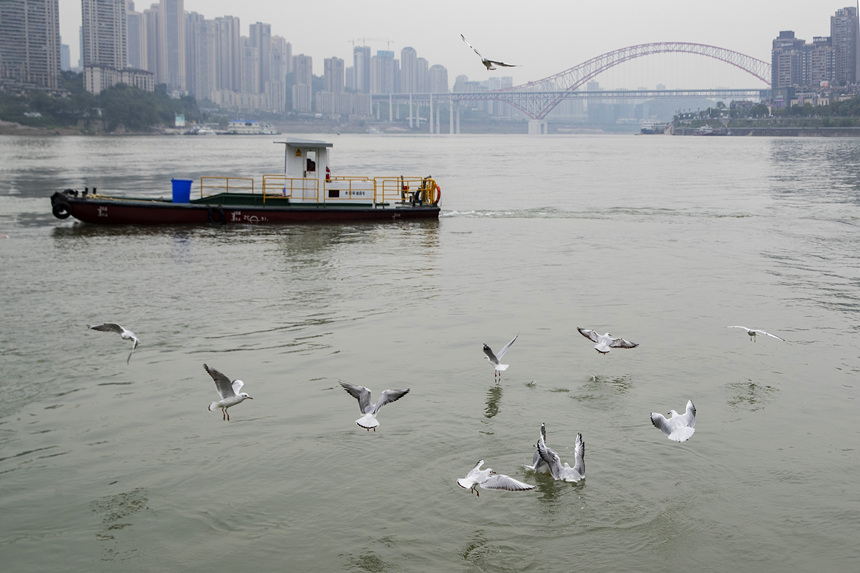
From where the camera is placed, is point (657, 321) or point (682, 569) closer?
point (682, 569)

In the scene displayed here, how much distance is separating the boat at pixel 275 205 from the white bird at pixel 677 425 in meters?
18.9

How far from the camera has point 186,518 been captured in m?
7.06

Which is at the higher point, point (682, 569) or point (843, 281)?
point (843, 281)

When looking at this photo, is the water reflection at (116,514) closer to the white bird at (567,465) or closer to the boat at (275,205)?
the white bird at (567,465)

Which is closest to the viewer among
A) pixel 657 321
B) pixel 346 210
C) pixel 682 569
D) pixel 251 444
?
pixel 682 569

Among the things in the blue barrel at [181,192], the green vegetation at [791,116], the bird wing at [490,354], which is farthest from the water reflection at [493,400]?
the green vegetation at [791,116]

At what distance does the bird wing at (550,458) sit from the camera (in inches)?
279

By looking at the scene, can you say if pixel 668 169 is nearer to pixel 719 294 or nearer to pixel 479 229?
pixel 479 229

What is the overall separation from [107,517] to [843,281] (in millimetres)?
14155

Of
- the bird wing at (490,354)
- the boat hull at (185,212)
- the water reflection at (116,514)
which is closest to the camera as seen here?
the water reflection at (116,514)

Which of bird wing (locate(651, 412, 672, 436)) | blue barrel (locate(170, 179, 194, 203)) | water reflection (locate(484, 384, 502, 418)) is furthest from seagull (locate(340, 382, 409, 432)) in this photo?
blue barrel (locate(170, 179, 194, 203))

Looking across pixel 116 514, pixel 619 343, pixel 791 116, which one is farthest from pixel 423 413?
pixel 791 116

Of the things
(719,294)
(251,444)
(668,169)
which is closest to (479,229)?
(719,294)

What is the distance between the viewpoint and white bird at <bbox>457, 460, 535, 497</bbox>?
21.4 ft
